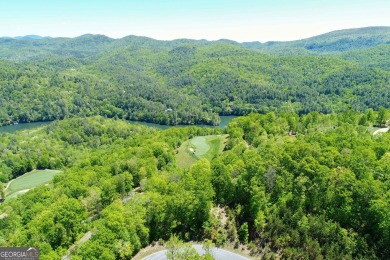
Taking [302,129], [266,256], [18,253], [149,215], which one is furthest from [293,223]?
[302,129]

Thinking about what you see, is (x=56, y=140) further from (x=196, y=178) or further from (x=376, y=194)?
(x=376, y=194)

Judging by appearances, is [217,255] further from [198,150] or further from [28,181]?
[28,181]

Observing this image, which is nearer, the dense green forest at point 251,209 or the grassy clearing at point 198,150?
the dense green forest at point 251,209

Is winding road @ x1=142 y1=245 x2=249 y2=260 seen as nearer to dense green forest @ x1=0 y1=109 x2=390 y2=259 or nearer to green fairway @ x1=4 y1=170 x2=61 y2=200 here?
dense green forest @ x1=0 y1=109 x2=390 y2=259

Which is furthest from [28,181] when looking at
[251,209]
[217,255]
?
[251,209]

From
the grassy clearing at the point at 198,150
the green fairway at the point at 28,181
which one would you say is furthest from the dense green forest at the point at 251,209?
the green fairway at the point at 28,181

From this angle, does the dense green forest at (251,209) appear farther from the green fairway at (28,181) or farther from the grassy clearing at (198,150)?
the green fairway at (28,181)
